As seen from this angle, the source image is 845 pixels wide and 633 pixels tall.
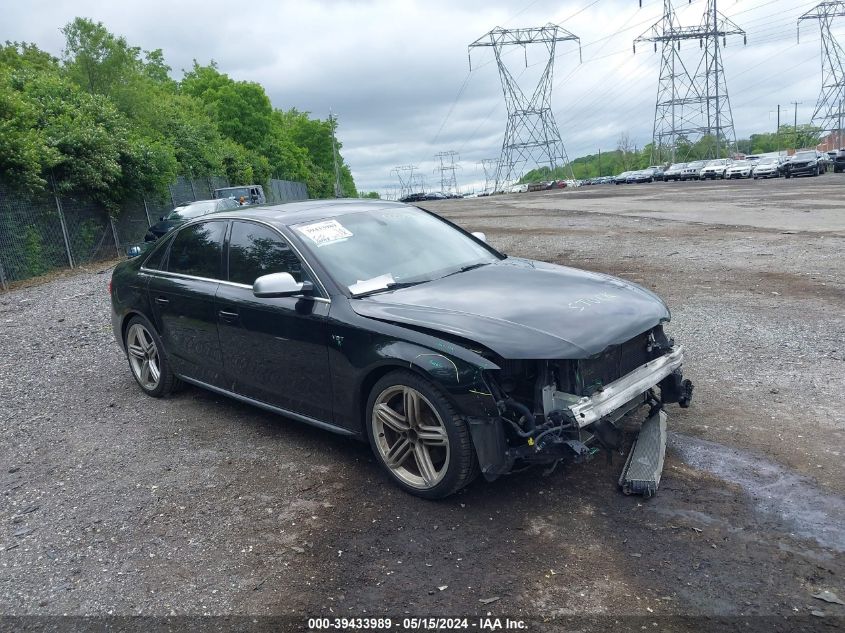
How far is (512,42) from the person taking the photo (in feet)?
228

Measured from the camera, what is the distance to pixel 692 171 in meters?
59.4

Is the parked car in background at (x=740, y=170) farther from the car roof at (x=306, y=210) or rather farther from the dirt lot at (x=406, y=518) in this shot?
the car roof at (x=306, y=210)

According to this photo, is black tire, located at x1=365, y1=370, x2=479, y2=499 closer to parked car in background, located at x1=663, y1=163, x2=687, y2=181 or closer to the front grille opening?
the front grille opening

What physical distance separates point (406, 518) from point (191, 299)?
260 centimetres

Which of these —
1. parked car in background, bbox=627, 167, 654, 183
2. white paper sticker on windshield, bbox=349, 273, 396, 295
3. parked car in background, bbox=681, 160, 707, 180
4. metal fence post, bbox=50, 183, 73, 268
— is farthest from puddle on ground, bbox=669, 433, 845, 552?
parked car in background, bbox=627, 167, 654, 183

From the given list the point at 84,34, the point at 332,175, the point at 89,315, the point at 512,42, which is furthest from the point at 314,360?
the point at 332,175

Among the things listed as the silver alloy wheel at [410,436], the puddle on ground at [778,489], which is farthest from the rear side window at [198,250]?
the puddle on ground at [778,489]

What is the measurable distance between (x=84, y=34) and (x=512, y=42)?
48042 mm

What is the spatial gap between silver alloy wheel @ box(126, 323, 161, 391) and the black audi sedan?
0.61 feet

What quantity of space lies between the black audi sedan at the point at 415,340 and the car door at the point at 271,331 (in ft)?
0.04

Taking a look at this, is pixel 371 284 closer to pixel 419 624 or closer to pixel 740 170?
pixel 419 624

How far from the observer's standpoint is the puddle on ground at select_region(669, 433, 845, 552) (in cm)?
329

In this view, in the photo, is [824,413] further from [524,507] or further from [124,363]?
[124,363]

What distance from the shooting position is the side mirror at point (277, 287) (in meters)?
4.13
